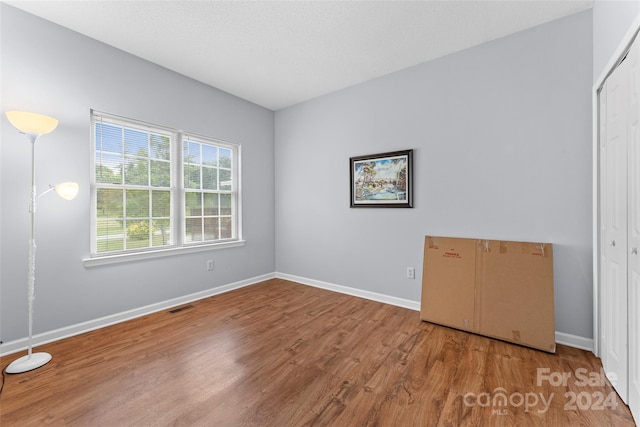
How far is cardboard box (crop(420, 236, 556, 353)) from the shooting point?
2301mm

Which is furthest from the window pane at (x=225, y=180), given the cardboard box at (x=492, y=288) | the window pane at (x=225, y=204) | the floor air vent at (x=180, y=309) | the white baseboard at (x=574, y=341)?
the white baseboard at (x=574, y=341)

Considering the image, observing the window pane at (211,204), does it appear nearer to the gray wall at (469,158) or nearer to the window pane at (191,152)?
the window pane at (191,152)

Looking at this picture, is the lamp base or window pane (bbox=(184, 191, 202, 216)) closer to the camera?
the lamp base

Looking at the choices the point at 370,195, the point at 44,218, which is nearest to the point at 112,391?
the point at 44,218

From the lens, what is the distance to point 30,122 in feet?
6.51

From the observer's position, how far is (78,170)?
2.58 meters

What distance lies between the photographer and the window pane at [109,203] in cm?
278

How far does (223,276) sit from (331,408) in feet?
8.89

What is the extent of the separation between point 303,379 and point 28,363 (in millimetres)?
2137

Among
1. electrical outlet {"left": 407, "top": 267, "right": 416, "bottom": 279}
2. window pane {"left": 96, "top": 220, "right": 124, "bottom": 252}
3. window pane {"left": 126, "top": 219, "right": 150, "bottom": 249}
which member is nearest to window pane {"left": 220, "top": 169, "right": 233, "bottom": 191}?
window pane {"left": 126, "top": 219, "right": 150, "bottom": 249}

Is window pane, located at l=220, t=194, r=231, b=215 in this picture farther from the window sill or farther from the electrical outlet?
the electrical outlet

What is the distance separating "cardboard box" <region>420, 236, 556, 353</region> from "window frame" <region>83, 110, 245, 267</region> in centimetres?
281

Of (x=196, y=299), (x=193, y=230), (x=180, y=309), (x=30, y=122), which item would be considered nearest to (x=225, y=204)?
(x=193, y=230)

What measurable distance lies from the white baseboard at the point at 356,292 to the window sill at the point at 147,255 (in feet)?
3.68
